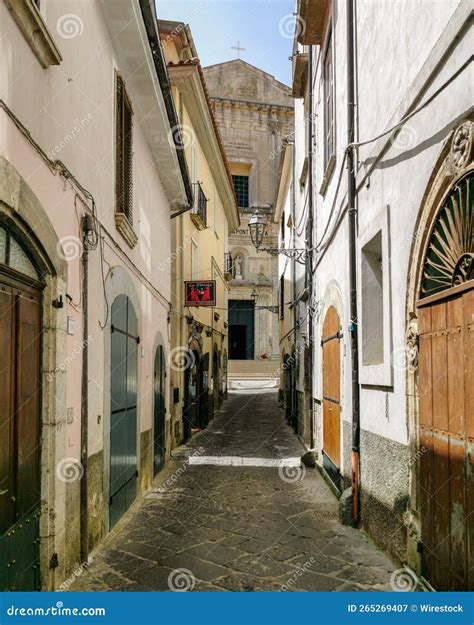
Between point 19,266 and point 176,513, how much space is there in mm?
4457

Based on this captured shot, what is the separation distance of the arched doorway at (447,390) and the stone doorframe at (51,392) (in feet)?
9.19

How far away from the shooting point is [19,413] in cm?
371

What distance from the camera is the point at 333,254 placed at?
8.81 metres

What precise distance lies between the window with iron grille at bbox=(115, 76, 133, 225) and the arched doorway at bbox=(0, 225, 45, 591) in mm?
2987

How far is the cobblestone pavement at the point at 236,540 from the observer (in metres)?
4.86

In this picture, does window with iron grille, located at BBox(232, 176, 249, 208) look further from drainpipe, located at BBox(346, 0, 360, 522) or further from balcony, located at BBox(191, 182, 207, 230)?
drainpipe, located at BBox(346, 0, 360, 522)

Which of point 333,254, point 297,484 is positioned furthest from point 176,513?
point 333,254

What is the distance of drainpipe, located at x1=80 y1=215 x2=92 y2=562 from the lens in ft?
16.8

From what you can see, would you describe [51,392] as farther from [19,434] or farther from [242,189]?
[242,189]

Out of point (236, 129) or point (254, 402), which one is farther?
point (236, 129)

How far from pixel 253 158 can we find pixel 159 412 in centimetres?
2745

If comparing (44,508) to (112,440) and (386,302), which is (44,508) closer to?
(112,440)

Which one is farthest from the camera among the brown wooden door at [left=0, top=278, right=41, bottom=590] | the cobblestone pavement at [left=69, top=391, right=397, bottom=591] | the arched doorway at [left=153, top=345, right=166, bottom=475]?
the arched doorway at [left=153, top=345, right=166, bottom=475]

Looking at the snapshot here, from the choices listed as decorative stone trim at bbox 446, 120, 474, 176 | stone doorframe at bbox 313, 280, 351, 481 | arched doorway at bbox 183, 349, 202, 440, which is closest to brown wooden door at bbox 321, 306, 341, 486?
stone doorframe at bbox 313, 280, 351, 481
